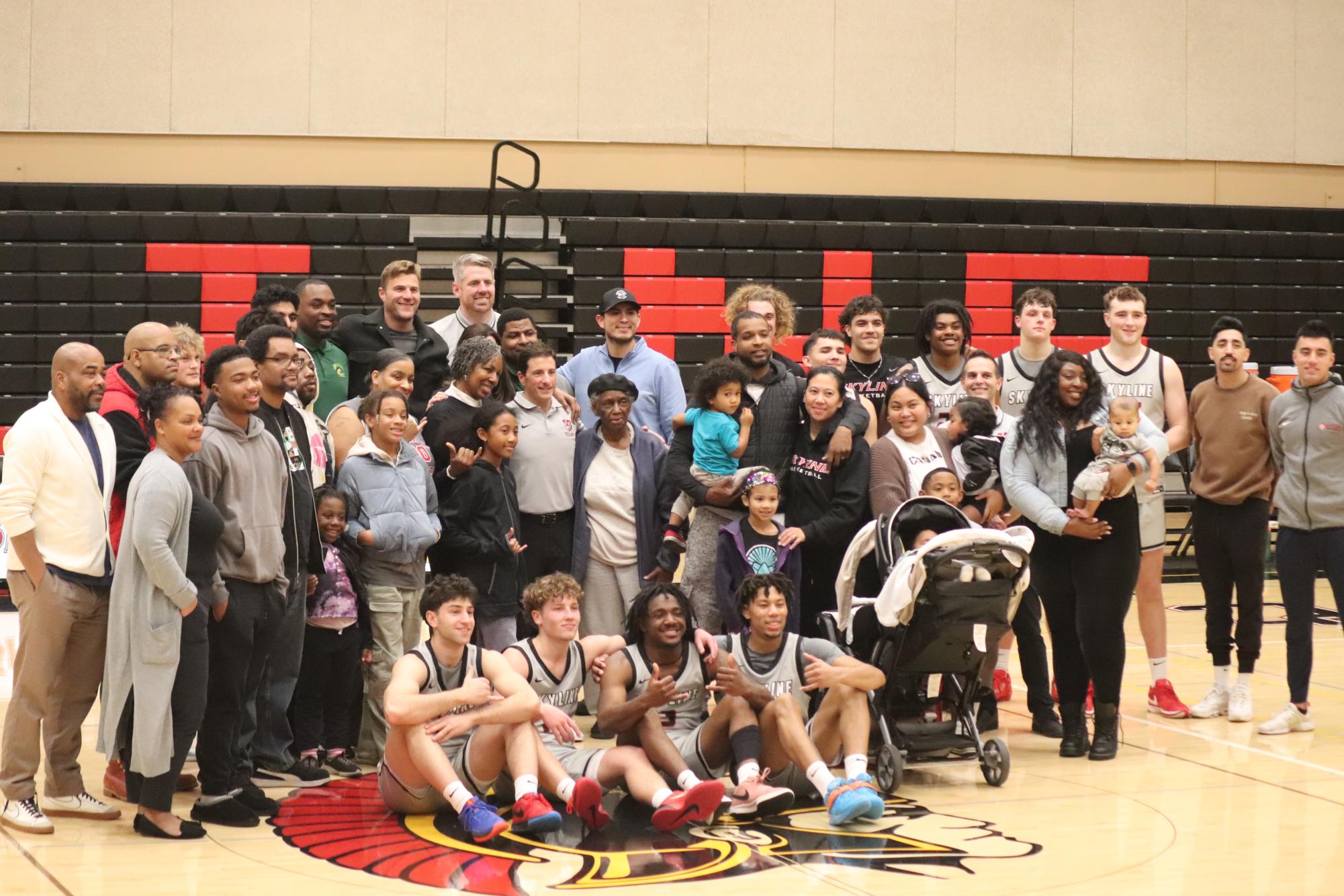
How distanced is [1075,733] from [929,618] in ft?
3.41

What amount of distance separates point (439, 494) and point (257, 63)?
8365 mm

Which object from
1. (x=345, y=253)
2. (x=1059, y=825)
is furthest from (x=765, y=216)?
(x=1059, y=825)

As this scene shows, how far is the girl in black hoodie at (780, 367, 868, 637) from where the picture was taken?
19.3 feet

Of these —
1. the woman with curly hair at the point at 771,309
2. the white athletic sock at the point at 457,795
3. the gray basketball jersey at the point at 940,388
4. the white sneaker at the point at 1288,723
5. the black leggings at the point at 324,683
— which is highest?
the woman with curly hair at the point at 771,309

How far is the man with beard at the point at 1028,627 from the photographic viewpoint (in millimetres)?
6238

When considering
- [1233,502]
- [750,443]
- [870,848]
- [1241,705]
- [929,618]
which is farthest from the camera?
[1241,705]

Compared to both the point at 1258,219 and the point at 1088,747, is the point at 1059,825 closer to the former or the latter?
the point at 1088,747

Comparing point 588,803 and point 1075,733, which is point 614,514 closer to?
point 588,803

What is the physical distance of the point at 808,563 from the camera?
6.08 meters

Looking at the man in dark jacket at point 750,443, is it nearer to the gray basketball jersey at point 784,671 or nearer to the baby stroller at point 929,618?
the baby stroller at point 929,618

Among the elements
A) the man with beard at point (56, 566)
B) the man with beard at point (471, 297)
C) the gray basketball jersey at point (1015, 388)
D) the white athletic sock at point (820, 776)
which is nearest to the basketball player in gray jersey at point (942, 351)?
the gray basketball jersey at point (1015, 388)

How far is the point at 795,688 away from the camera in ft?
17.0

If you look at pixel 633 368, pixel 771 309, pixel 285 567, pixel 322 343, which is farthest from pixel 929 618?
pixel 322 343

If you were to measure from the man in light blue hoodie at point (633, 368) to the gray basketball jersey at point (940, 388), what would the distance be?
111 centimetres
